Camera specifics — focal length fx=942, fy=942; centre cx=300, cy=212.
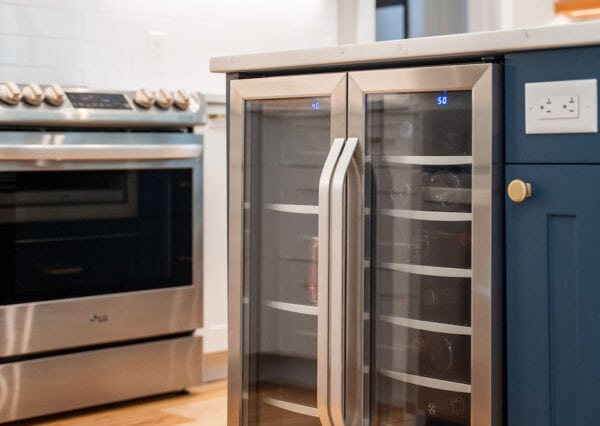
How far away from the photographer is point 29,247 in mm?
2838

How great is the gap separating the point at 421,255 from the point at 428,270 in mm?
42

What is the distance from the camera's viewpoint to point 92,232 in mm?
2969

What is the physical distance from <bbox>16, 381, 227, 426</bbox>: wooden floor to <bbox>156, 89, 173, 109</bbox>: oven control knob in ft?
3.21

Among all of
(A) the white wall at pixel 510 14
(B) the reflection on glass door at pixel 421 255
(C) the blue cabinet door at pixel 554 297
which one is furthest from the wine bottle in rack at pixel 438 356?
(A) the white wall at pixel 510 14

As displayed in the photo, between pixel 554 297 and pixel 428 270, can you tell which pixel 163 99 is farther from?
pixel 554 297

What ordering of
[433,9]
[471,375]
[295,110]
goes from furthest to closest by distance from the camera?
[433,9] < [295,110] < [471,375]

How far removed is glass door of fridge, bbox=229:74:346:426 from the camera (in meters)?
2.25

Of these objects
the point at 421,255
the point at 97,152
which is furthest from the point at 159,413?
the point at 421,255

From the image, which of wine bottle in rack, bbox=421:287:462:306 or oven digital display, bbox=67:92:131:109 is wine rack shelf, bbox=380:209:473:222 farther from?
oven digital display, bbox=67:92:131:109

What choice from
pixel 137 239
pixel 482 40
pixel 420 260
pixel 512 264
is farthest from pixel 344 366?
pixel 137 239

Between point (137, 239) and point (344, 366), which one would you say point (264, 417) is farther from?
point (137, 239)

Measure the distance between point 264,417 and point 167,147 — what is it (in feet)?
3.57

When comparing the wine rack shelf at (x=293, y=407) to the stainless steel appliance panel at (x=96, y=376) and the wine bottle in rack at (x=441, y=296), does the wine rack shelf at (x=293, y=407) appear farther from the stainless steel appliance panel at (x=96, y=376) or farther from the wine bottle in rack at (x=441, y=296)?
the stainless steel appliance panel at (x=96, y=376)

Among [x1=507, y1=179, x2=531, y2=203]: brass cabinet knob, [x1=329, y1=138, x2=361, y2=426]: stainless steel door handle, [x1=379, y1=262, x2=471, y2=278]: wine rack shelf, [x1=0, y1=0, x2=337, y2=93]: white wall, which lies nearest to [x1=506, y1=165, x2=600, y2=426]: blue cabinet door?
[x1=507, y1=179, x2=531, y2=203]: brass cabinet knob
